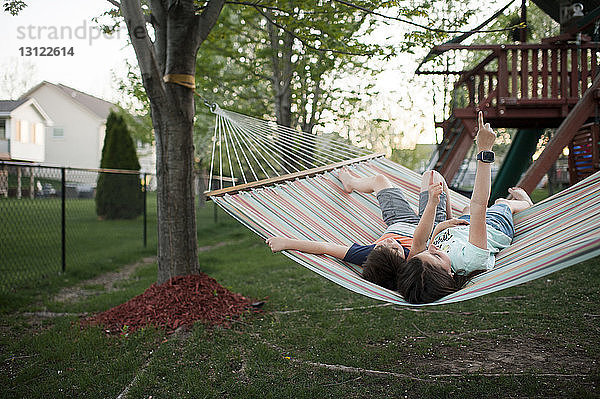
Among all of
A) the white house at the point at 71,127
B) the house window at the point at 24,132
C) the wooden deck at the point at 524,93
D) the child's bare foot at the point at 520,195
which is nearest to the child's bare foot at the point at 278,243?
the child's bare foot at the point at 520,195

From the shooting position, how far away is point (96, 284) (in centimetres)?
391

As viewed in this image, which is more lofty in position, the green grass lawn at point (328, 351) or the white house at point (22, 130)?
the white house at point (22, 130)

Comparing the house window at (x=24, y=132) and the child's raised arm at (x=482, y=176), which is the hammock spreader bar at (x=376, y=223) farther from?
the house window at (x=24, y=132)

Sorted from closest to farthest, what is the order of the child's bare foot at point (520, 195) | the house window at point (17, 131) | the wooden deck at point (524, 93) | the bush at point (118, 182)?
the child's bare foot at point (520, 195), the wooden deck at point (524, 93), the bush at point (118, 182), the house window at point (17, 131)

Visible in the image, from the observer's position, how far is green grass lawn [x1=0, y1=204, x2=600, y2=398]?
187 centimetres

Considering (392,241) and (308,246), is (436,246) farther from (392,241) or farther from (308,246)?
(308,246)

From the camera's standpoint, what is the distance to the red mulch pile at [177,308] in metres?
2.55

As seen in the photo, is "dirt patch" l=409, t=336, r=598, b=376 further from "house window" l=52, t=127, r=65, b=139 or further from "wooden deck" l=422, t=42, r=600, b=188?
"house window" l=52, t=127, r=65, b=139

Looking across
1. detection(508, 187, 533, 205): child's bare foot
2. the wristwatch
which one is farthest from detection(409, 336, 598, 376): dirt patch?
the wristwatch

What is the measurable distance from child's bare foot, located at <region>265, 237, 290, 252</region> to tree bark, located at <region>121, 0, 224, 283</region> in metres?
1.07

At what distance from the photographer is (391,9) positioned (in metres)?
3.13

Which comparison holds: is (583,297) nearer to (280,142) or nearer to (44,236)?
(280,142)

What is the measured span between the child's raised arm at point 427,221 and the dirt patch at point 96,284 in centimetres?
263

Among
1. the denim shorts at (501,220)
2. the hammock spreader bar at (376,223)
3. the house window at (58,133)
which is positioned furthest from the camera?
the house window at (58,133)
